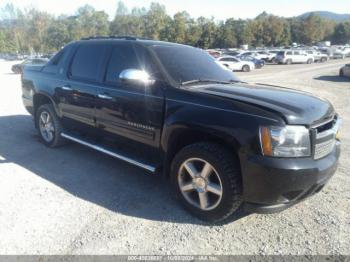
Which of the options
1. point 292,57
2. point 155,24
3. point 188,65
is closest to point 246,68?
point 292,57

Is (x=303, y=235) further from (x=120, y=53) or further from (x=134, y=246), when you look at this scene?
(x=120, y=53)

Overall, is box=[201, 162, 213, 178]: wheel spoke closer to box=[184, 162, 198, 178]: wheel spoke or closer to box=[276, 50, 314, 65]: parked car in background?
box=[184, 162, 198, 178]: wheel spoke

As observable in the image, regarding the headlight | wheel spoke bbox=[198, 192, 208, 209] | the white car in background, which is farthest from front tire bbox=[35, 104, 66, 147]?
the white car in background

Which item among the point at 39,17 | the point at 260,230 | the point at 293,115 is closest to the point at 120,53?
the point at 293,115

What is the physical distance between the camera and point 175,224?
347 centimetres

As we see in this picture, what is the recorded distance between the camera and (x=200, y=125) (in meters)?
3.31

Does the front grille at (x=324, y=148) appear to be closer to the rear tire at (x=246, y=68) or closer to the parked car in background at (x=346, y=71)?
the parked car in background at (x=346, y=71)

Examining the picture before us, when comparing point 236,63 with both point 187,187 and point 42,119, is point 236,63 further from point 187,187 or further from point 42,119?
point 187,187

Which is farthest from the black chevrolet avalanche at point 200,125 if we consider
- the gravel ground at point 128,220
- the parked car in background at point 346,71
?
the parked car in background at point 346,71

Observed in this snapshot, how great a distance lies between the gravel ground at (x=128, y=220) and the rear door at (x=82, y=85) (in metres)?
0.77

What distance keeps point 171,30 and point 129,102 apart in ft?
194

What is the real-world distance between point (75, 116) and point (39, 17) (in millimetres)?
82723

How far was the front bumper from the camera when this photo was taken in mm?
2936

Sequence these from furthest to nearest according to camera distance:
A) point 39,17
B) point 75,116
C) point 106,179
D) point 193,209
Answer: point 39,17 → point 75,116 → point 106,179 → point 193,209
